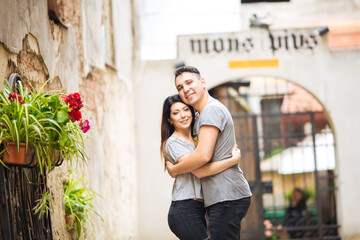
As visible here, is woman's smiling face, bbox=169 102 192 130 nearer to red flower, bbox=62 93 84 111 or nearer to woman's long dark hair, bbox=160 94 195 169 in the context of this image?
woman's long dark hair, bbox=160 94 195 169

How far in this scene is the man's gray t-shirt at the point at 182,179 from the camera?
3.59m

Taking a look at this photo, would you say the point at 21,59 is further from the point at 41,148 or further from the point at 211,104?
the point at 211,104

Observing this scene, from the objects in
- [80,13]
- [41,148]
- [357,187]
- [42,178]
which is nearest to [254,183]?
[357,187]

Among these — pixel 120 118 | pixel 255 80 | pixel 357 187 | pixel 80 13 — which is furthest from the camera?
pixel 255 80

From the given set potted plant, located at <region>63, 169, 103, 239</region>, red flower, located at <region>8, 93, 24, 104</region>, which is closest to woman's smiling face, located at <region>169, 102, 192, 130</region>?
red flower, located at <region>8, 93, 24, 104</region>

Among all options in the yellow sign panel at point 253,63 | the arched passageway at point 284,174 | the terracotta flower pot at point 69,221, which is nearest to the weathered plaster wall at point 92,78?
the terracotta flower pot at point 69,221

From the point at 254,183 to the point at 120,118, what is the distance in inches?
118

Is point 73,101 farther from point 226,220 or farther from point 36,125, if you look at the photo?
point 226,220

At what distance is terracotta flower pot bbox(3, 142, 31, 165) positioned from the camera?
3033 millimetres

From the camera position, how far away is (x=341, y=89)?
10.0 meters

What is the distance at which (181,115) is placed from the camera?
378 centimetres

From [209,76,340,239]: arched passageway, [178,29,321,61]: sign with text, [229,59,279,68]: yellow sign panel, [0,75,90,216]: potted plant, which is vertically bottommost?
[209,76,340,239]: arched passageway

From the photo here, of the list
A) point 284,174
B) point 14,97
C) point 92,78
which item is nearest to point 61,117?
point 14,97

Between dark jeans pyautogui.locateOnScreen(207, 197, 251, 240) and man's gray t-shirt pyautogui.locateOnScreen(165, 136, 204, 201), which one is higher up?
man's gray t-shirt pyautogui.locateOnScreen(165, 136, 204, 201)
